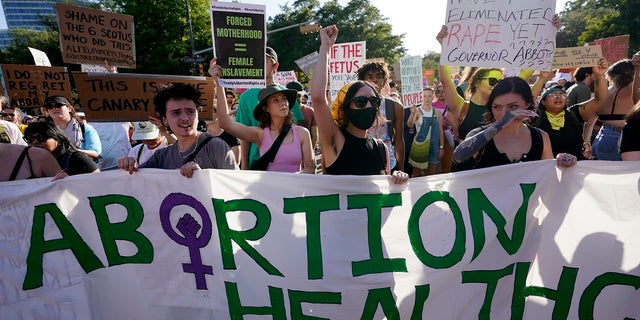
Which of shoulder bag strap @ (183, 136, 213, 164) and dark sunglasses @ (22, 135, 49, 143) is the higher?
dark sunglasses @ (22, 135, 49, 143)

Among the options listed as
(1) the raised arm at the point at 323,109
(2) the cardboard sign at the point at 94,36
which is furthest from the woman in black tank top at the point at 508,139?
(2) the cardboard sign at the point at 94,36

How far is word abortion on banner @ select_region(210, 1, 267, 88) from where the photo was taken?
3.10 metres

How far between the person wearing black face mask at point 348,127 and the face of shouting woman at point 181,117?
0.81m

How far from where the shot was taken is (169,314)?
248 centimetres

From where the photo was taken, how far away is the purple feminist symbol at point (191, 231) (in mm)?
2430

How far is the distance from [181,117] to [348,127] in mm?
1045

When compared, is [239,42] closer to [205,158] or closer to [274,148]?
[274,148]

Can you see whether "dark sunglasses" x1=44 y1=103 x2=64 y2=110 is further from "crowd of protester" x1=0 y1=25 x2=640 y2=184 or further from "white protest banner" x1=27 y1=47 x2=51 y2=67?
"white protest banner" x1=27 y1=47 x2=51 y2=67

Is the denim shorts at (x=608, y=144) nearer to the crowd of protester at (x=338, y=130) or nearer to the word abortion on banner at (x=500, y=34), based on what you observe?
the crowd of protester at (x=338, y=130)

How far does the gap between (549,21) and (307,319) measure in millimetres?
2826

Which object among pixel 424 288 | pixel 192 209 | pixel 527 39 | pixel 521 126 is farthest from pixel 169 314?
pixel 527 39

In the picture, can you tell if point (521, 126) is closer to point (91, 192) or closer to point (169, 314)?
point (169, 314)

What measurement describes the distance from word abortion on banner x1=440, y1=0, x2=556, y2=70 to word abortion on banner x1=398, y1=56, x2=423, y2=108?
2.75 metres

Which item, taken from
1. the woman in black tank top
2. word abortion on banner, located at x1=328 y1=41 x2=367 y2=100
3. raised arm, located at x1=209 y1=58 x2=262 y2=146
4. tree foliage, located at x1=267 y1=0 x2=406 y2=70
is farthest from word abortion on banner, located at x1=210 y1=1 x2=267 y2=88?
tree foliage, located at x1=267 y1=0 x2=406 y2=70
